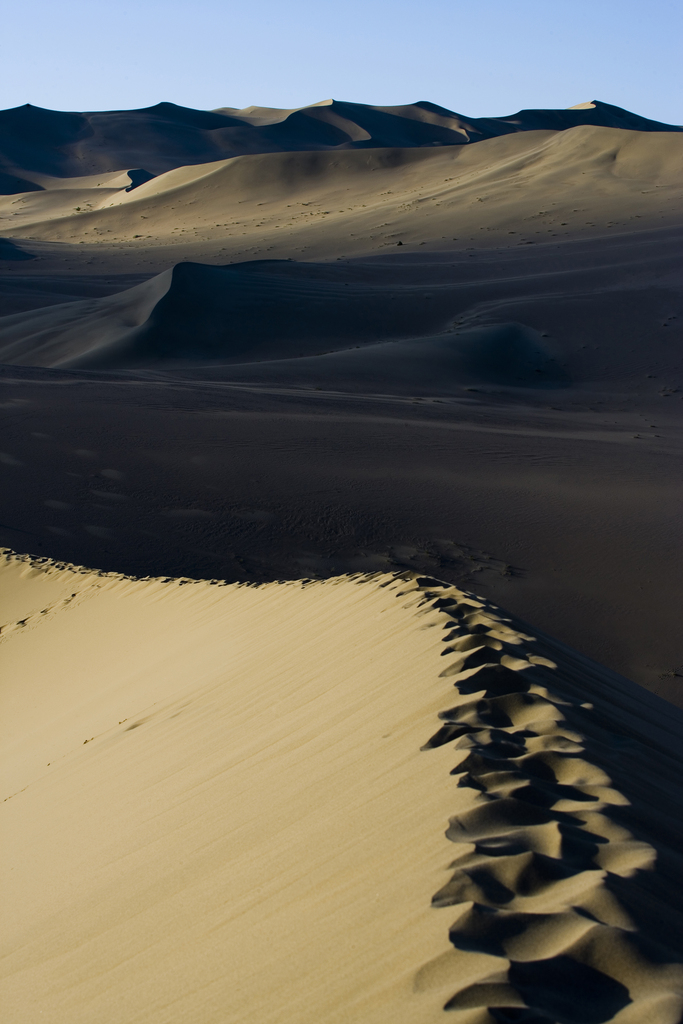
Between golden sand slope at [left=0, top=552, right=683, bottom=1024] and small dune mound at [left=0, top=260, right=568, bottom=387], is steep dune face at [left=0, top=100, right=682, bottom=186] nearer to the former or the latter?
small dune mound at [left=0, top=260, right=568, bottom=387]

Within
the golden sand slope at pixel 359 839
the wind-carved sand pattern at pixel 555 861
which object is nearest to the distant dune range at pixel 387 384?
the golden sand slope at pixel 359 839

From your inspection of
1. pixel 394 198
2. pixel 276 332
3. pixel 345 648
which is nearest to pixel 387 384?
pixel 276 332

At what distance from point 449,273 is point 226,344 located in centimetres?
742

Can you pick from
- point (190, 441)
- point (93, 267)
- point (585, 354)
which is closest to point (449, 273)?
point (585, 354)

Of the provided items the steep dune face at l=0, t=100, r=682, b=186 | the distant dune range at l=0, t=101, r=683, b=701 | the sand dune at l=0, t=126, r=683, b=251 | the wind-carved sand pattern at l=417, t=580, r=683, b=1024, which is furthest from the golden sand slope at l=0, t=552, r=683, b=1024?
the steep dune face at l=0, t=100, r=682, b=186

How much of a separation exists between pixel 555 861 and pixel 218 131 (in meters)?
87.7

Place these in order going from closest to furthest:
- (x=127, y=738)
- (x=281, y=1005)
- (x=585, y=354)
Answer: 1. (x=281, y=1005)
2. (x=127, y=738)
3. (x=585, y=354)

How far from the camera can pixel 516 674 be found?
10.3 ft

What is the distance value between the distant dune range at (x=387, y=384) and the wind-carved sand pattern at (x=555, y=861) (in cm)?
354

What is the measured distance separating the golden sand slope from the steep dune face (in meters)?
76.7

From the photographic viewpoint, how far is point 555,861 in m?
2.01

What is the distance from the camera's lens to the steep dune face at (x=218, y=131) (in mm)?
78500

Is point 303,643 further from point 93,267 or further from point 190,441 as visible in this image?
point 93,267

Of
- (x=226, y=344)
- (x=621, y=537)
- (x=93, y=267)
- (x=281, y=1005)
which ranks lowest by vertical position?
(x=621, y=537)
